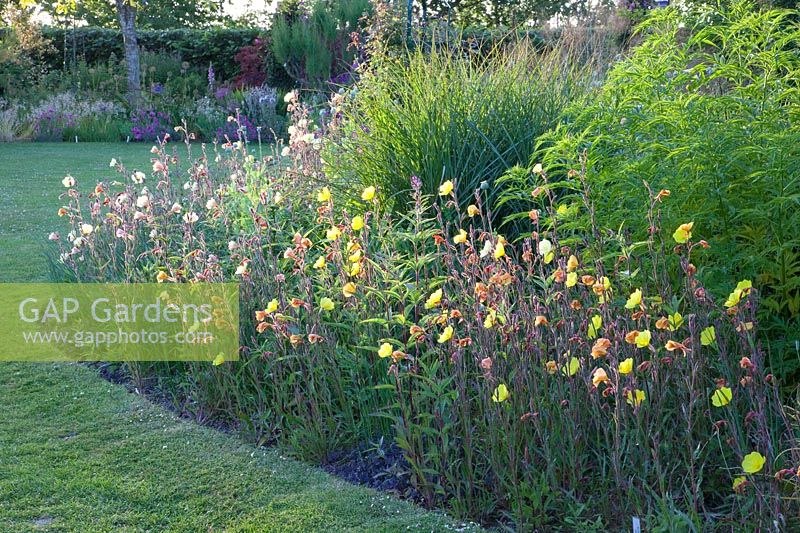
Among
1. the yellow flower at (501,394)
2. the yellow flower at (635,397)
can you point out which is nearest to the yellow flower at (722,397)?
the yellow flower at (635,397)

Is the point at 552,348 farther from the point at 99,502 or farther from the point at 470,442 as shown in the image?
the point at 99,502

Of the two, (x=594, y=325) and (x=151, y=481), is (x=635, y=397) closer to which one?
(x=594, y=325)

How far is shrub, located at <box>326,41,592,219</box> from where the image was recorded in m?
4.40

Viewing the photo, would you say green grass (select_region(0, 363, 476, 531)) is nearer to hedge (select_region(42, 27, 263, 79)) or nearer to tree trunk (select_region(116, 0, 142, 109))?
tree trunk (select_region(116, 0, 142, 109))

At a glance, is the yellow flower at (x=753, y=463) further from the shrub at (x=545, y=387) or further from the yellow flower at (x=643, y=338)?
the yellow flower at (x=643, y=338)

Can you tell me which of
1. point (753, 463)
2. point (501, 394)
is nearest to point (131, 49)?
point (501, 394)

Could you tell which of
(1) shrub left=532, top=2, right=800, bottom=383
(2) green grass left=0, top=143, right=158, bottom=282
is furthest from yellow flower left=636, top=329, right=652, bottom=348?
(2) green grass left=0, top=143, right=158, bottom=282

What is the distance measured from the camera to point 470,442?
267cm

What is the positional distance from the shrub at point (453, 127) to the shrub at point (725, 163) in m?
0.93

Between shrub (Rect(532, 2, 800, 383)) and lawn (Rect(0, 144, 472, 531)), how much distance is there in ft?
4.48

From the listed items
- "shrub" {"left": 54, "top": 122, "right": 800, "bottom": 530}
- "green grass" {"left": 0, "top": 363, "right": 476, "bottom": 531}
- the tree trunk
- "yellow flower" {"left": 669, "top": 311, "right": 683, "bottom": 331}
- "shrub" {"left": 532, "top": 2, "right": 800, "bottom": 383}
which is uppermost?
the tree trunk

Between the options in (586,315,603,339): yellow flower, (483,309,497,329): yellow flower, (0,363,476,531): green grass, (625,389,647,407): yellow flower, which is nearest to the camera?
(625,389,647,407): yellow flower

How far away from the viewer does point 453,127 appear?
4.44 metres

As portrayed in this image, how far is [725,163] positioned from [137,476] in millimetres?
2426
